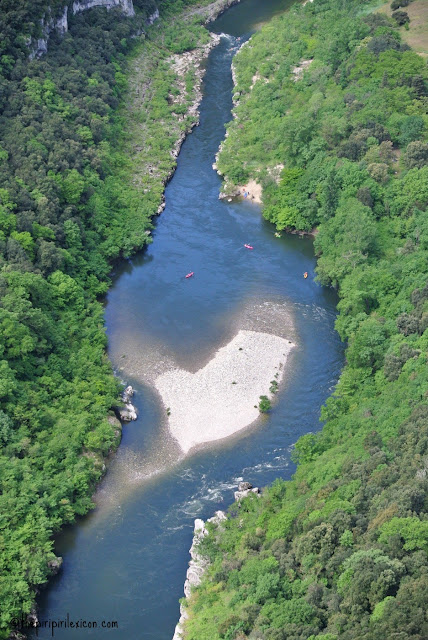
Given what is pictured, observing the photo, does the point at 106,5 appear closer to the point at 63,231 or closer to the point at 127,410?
the point at 63,231

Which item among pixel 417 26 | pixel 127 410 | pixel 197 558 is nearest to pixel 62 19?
pixel 417 26

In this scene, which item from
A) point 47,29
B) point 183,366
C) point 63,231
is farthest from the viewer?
point 47,29

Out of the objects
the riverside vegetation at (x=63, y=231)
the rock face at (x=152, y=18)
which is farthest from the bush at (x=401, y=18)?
the rock face at (x=152, y=18)

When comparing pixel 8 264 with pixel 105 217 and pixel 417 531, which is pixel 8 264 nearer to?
pixel 105 217

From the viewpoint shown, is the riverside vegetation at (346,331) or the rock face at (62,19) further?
the rock face at (62,19)

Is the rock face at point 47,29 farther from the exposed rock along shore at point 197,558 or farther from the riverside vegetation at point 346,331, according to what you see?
the exposed rock along shore at point 197,558

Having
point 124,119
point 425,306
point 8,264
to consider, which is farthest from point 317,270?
point 124,119
